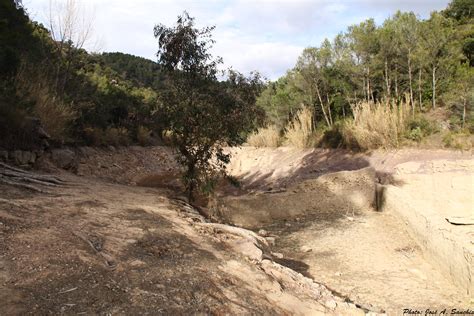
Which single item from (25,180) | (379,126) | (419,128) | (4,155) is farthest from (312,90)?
(25,180)

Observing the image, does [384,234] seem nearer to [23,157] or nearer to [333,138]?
[23,157]

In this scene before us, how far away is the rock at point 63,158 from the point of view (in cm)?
816

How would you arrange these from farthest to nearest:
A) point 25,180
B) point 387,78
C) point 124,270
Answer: point 387,78 → point 25,180 → point 124,270

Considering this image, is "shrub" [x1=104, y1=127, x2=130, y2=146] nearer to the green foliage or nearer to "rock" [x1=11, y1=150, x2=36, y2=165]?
"rock" [x1=11, y1=150, x2=36, y2=165]

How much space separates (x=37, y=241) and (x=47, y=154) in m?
5.92

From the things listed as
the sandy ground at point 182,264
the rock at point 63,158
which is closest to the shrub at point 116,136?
the rock at point 63,158

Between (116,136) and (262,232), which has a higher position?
(116,136)

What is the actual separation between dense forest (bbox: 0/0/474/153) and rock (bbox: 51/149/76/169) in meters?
0.27

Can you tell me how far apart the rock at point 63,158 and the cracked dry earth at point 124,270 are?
4.46m

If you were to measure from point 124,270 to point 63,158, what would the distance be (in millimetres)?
6964

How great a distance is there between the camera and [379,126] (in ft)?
33.6

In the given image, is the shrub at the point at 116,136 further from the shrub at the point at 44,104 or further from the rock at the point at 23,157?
the rock at the point at 23,157

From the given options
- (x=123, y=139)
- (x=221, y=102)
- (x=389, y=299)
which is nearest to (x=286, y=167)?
(x=123, y=139)

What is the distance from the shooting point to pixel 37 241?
259 centimetres
